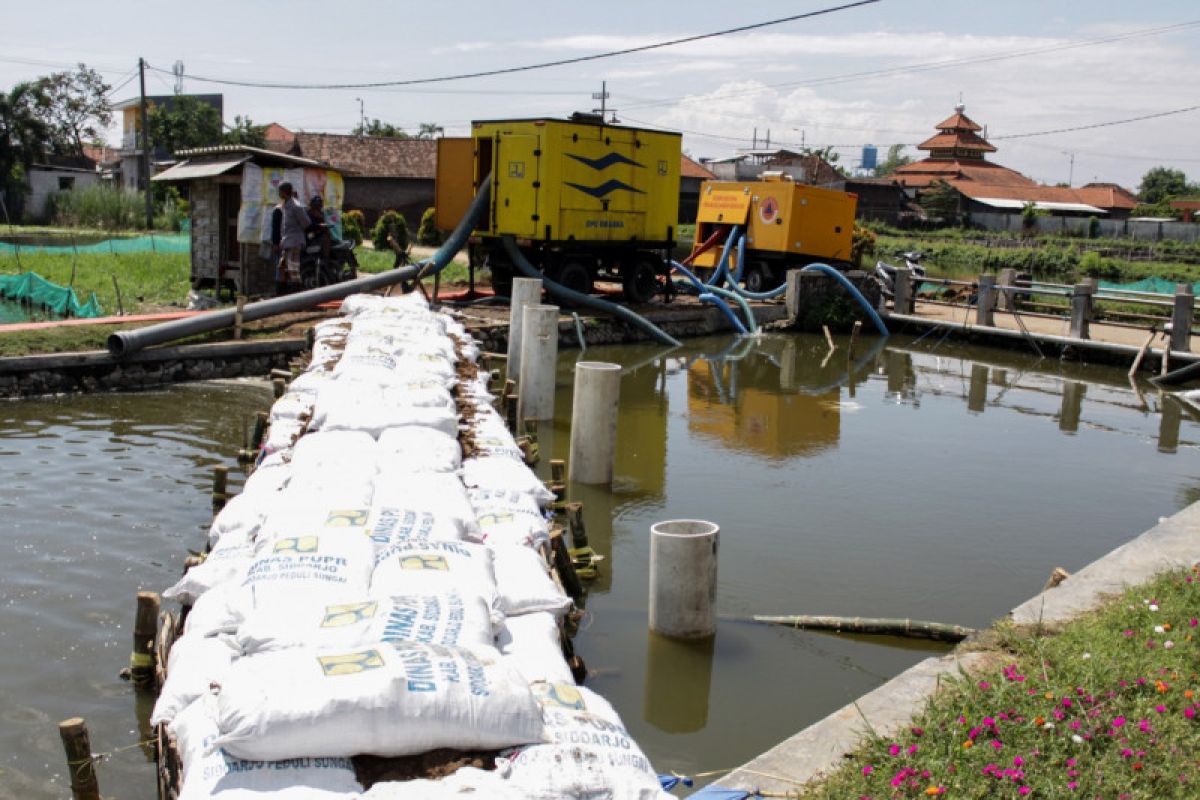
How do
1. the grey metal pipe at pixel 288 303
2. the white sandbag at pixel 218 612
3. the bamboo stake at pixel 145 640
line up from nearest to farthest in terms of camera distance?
the white sandbag at pixel 218 612
the bamboo stake at pixel 145 640
the grey metal pipe at pixel 288 303

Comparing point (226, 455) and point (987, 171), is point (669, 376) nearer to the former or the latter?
point (226, 455)

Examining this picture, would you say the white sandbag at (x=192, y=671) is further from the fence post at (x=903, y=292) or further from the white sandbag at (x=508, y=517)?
the fence post at (x=903, y=292)

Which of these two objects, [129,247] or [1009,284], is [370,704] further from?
[129,247]

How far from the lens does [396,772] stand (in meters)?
3.20

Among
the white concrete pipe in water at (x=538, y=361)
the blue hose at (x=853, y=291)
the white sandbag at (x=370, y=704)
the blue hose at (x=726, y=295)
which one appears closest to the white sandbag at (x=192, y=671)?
the white sandbag at (x=370, y=704)

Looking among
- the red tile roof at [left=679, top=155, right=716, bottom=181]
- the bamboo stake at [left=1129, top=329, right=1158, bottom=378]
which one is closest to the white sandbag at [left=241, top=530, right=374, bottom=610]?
the bamboo stake at [left=1129, top=329, right=1158, bottom=378]

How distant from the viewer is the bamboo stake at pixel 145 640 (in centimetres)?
484

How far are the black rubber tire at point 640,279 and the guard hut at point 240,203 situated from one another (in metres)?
4.78

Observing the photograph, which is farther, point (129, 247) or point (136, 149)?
point (136, 149)

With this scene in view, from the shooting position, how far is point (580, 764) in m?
3.19

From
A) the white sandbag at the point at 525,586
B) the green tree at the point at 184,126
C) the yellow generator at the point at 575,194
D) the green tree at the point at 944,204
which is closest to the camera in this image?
the white sandbag at the point at 525,586

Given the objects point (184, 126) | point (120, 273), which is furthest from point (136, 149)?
point (120, 273)

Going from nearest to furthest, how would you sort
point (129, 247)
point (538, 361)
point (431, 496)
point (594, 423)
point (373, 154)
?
1. point (431, 496)
2. point (594, 423)
3. point (538, 361)
4. point (129, 247)
5. point (373, 154)

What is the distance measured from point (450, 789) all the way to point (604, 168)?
13.9m
